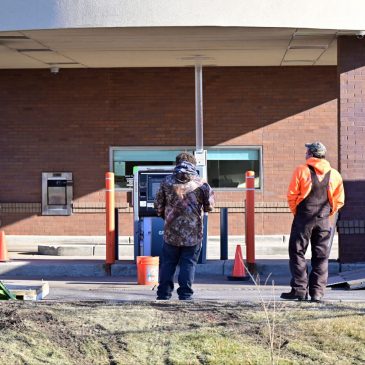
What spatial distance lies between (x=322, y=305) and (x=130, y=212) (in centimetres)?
1093

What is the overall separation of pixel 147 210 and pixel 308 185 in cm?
514

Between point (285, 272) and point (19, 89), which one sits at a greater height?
point (19, 89)

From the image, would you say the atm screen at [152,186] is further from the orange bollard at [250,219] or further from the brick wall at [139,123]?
the brick wall at [139,123]

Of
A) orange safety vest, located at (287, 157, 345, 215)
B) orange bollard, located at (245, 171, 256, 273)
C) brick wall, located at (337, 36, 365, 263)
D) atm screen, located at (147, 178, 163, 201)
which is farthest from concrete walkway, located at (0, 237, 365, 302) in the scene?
orange safety vest, located at (287, 157, 345, 215)

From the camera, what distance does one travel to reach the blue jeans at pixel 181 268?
1053 centimetres

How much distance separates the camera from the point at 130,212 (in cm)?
1994

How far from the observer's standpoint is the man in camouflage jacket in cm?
1044

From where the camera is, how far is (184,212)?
412 inches

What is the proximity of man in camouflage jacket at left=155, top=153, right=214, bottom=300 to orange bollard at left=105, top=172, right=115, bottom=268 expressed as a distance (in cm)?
465

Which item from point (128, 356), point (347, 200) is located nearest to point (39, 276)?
point (347, 200)

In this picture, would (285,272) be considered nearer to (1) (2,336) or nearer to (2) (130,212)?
(2) (130,212)

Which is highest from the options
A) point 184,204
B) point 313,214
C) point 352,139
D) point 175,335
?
point 352,139

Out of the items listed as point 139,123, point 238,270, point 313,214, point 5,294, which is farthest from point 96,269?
point 313,214

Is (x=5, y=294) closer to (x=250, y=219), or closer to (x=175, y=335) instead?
(x=175, y=335)
